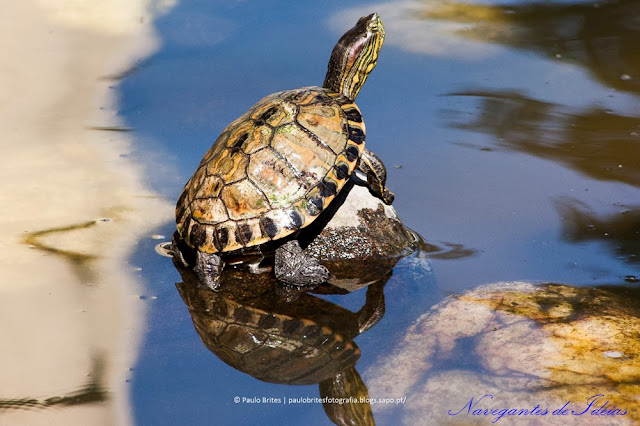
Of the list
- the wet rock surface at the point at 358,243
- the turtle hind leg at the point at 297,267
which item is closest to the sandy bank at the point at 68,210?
the turtle hind leg at the point at 297,267

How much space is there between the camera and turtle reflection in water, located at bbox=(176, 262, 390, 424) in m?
4.33

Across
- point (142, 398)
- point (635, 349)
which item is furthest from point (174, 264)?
point (635, 349)

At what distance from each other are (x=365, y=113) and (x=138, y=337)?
12.2 ft

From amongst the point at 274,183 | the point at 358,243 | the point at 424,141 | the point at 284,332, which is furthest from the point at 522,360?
the point at 424,141

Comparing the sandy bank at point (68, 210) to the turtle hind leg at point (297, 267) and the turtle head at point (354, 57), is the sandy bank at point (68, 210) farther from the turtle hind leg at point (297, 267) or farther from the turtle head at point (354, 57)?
the turtle head at point (354, 57)

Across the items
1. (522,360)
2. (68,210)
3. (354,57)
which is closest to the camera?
(522,360)

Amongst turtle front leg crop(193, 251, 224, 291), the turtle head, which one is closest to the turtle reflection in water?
turtle front leg crop(193, 251, 224, 291)

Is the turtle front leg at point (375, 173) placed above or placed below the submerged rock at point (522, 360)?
above

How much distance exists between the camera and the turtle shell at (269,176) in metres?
5.07

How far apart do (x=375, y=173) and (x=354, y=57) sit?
3.58 ft

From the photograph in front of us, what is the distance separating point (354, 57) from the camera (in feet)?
19.9

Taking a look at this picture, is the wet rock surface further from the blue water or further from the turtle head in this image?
the turtle head

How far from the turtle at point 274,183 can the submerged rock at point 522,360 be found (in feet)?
3.30

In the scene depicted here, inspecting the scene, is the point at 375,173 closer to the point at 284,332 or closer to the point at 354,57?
the point at 354,57
